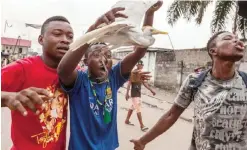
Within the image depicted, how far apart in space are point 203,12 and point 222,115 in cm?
1055

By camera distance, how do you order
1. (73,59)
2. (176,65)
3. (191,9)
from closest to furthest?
1. (73,59)
2. (191,9)
3. (176,65)

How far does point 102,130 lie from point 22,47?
54822mm

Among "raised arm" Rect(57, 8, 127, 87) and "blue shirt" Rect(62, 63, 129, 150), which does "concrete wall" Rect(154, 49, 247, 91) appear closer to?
"blue shirt" Rect(62, 63, 129, 150)

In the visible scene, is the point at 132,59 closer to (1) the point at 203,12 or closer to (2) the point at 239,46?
(2) the point at 239,46

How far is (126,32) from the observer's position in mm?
1923

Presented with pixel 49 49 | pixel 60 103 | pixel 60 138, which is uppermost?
pixel 49 49

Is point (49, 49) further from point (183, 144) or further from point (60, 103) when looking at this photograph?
point (183, 144)

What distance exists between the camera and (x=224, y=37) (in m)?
2.71

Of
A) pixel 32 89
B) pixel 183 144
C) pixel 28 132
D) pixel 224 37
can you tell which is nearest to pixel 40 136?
pixel 28 132

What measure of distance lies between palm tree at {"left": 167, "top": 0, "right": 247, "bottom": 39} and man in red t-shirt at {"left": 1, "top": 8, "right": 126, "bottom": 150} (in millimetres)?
9943

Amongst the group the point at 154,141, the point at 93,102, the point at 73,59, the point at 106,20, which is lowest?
the point at 154,141

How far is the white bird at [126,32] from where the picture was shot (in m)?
1.87

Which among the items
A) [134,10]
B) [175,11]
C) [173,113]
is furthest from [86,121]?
[175,11]

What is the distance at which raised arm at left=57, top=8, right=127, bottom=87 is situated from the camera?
203 centimetres
